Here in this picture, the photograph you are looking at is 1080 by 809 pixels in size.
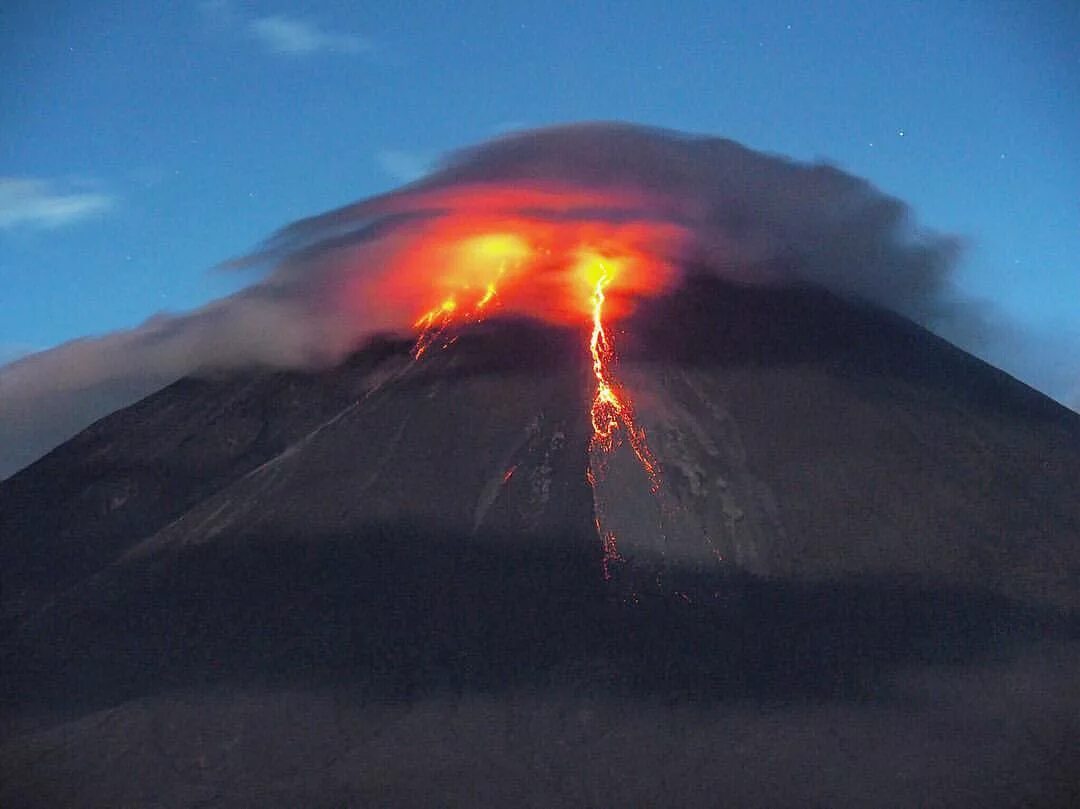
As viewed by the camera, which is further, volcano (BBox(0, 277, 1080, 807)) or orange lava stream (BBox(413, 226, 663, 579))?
orange lava stream (BBox(413, 226, 663, 579))

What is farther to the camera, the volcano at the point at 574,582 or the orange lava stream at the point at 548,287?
the orange lava stream at the point at 548,287

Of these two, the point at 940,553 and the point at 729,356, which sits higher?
the point at 729,356

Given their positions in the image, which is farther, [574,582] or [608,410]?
[608,410]

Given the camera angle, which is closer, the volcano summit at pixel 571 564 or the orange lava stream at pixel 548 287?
the volcano summit at pixel 571 564

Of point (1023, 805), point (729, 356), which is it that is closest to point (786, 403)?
point (729, 356)

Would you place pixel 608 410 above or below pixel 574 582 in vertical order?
above

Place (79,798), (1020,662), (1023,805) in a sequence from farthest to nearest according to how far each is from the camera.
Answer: (1020,662), (79,798), (1023,805)

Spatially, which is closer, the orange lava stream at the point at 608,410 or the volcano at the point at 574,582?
the volcano at the point at 574,582

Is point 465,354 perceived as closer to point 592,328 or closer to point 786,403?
point 592,328
